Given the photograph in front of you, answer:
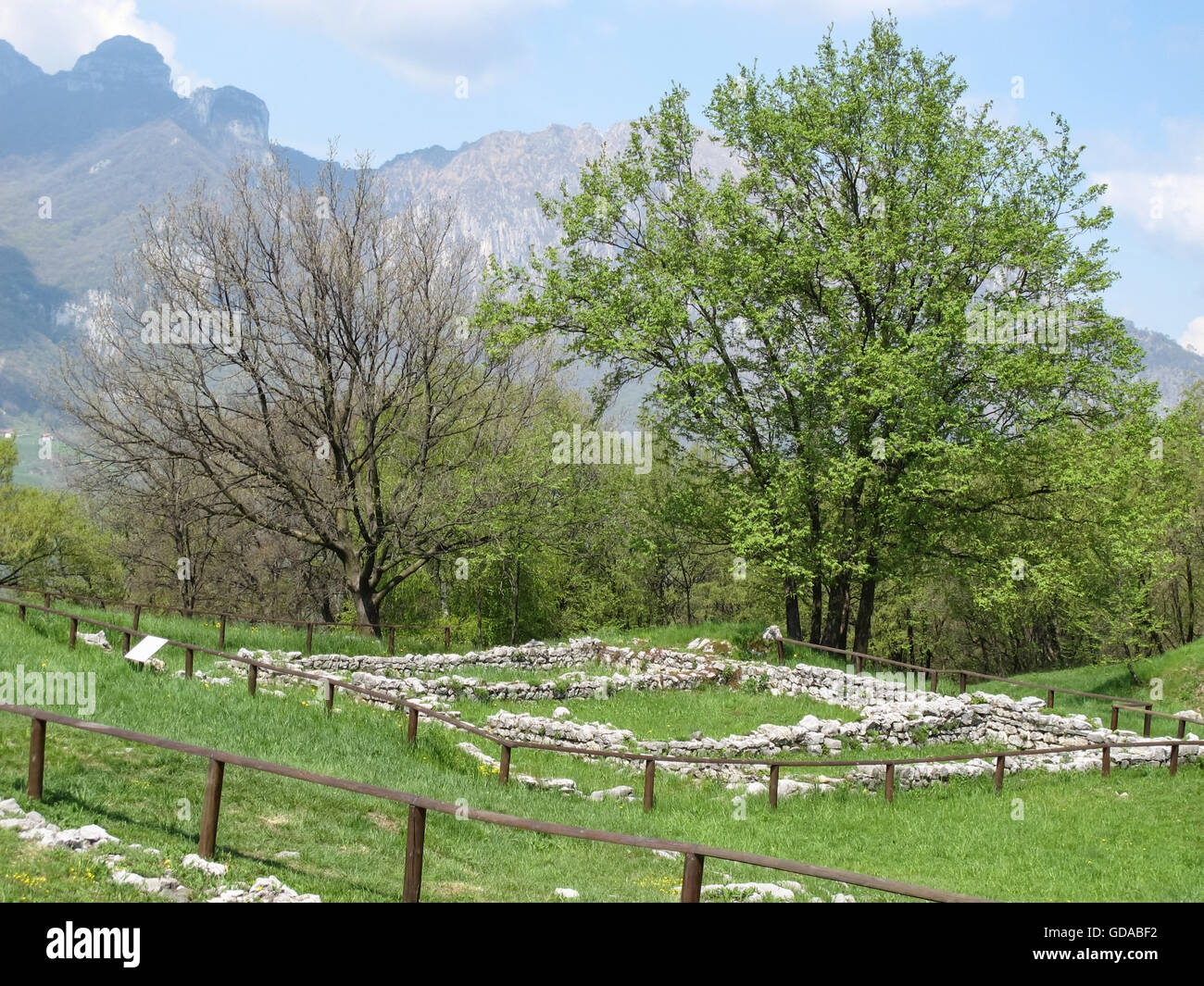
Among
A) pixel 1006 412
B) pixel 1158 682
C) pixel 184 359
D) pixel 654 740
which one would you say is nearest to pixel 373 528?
pixel 184 359

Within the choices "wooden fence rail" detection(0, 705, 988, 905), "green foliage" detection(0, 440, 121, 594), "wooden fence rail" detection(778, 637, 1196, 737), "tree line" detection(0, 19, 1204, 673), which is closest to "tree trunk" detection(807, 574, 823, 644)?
"tree line" detection(0, 19, 1204, 673)

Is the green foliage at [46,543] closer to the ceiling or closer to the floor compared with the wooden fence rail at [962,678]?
closer to the ceiling

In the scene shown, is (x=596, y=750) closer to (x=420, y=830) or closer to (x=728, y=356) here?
(x=420, y=830)

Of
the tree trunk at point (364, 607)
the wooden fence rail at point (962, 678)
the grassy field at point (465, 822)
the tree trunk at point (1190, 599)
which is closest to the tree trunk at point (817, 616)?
the wooden fence rail at point (962, 678)

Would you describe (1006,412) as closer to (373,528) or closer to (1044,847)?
(1044,847)

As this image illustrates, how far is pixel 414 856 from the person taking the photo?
7.04 m

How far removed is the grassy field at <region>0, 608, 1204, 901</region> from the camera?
8.09 metres

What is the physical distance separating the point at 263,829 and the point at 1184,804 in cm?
1296

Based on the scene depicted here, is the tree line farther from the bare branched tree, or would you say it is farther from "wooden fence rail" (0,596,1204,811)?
"wooden fence rail" (0,596,1204,811)

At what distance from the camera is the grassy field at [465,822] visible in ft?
26.5

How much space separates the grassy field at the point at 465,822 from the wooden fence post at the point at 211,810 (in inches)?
9.0

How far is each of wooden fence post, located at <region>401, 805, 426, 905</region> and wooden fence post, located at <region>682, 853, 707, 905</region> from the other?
204 centimetres

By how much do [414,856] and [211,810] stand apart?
187 centimetres

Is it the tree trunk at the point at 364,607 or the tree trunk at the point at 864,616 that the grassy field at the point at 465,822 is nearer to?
the tree trunk at the point at 364,607
